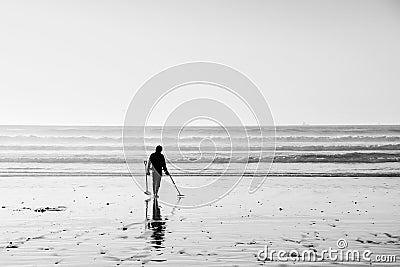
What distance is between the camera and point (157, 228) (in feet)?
43.6

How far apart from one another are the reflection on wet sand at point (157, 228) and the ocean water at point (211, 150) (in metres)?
15.8

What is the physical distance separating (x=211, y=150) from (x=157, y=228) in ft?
139

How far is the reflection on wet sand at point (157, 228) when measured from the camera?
11.4m

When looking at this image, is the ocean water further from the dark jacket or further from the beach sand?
the dark jacket

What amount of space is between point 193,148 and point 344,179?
30045mm

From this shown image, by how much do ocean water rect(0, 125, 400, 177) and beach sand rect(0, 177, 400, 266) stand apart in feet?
34.5

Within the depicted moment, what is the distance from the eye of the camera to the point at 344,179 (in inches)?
1063

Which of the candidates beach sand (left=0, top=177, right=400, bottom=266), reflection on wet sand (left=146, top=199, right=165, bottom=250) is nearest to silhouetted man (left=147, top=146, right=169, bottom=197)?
beach sand (left=0, top=177, right=400, bottom=266)

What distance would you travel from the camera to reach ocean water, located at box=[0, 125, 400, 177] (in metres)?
33.5

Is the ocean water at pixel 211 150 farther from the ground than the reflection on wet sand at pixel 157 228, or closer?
farther from the ground

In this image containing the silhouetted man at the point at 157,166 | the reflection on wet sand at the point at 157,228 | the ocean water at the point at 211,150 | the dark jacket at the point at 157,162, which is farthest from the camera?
the ocean water at the point at 211,150

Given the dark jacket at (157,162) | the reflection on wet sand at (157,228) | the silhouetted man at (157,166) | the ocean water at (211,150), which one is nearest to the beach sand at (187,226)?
the reflection on wet sand at (157,228)

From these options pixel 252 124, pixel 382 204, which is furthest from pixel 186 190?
pixel 252 124

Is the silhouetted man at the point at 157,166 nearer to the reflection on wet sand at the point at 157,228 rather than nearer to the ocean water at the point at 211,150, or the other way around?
the reflection on wet sand at the point at 157,228
